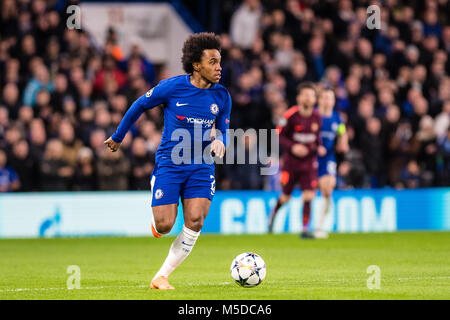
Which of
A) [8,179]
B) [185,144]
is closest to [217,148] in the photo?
[185,144]

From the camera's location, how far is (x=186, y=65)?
9430mm

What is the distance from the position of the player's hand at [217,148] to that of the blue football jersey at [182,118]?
0.31 m

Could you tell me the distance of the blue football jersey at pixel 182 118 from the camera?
9.16m

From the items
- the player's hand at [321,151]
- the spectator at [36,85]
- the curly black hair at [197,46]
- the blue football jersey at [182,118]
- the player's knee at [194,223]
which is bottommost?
the player's knee at [194,223]

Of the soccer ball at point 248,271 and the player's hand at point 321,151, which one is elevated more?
the player's hand at point 321,151

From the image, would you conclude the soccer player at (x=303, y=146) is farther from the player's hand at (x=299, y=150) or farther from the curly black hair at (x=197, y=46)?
the curly black hair at (x=197, y=46)

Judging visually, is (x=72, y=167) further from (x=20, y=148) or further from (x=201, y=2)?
(x=201, y=2)

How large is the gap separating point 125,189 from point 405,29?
8.69 metres

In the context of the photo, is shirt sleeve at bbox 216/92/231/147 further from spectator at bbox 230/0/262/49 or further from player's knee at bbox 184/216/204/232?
spectator at bbox 230/0/262/49

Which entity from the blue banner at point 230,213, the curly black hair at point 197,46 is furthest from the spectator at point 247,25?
the curly black hair at point 197,46

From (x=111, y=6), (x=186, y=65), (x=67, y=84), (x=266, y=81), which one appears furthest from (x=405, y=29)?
(x=186, y=65)

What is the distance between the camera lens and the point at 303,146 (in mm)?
16250

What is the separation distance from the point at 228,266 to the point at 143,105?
3224 mm

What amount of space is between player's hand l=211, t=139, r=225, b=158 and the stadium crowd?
9094 millimetres
